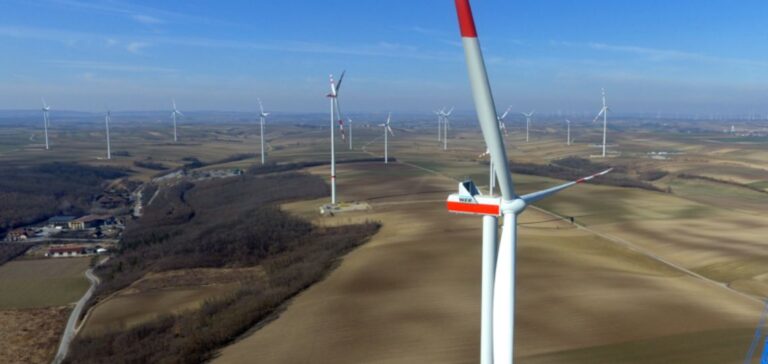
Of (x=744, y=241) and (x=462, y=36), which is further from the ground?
(x=462, y=36)

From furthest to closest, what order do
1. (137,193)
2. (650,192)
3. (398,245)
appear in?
(137,193) → (650,192) → (398,245)

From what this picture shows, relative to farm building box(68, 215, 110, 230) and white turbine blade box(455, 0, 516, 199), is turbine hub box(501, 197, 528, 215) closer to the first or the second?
white turbine blade box(455, 0, 516, 199)

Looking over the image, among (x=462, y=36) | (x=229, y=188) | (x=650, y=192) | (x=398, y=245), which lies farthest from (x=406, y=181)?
(x=462, y=36)

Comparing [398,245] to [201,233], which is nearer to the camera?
[398,245]

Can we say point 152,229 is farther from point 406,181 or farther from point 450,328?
point 450,328

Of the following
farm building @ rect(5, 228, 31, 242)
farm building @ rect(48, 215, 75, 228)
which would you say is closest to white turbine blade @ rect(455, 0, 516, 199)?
farm building @ rect(5, 228, 31, 242)

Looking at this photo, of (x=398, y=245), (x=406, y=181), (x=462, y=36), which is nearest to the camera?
(x=462, y=36)
